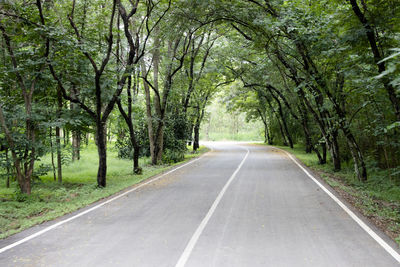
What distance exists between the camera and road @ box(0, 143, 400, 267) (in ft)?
16.2

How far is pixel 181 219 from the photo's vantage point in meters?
7.27

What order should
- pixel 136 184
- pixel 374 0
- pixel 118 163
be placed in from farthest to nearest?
pixel 118 163 → pixel 136 184 → pixel 374 0

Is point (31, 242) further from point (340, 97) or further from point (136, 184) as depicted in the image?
point (340, 97)

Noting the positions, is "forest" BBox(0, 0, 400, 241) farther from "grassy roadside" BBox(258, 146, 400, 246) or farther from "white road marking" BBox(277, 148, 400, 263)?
"white road marking" BBox(277, 148, 400, 263)

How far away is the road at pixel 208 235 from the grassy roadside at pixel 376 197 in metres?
0.54

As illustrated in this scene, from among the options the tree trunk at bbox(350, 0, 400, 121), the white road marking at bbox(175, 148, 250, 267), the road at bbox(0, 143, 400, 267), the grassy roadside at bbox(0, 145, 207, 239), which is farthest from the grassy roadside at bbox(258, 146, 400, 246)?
the grassy roadside at bbox(0, 145, 207, 239)

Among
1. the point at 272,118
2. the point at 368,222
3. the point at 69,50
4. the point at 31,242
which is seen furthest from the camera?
the point at 272,118

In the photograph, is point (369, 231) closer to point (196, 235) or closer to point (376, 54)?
point (196, 235)

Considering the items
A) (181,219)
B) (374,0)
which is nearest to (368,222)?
(181,219)

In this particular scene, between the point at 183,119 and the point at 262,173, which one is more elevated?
the point at 183,119

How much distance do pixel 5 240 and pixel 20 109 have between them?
6344 millimetres

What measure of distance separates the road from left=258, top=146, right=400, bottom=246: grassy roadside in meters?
0.54

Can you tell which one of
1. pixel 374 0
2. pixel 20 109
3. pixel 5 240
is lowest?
pixel 5 240

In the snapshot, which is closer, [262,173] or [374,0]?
[374,0]
